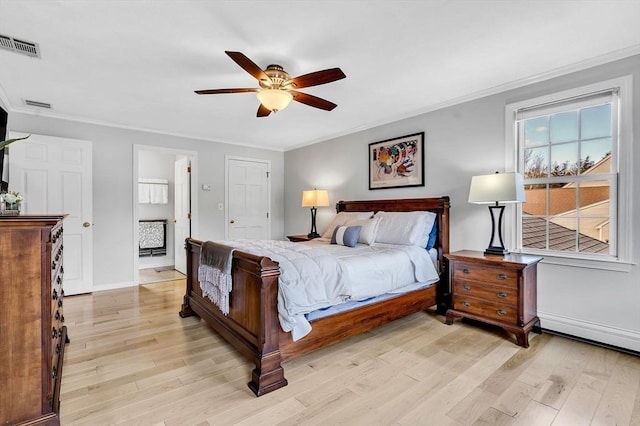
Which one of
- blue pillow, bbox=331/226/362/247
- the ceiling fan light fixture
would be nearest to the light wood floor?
blue pillow, bbox=331/226/362/247

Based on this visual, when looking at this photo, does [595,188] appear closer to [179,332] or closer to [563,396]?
[563,396]

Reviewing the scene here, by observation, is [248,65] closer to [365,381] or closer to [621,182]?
[365,381]

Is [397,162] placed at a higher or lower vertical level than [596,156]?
higher

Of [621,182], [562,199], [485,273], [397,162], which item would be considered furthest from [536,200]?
[397,162]

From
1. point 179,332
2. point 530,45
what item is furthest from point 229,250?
point 530,45

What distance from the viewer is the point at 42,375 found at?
150 centimetres

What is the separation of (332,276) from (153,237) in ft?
17.0

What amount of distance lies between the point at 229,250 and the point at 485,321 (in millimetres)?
2336

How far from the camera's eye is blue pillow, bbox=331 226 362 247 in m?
3.39

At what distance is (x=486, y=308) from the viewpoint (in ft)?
9.20

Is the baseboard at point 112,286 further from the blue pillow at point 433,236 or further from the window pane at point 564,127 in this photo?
the window pane at point 564,127

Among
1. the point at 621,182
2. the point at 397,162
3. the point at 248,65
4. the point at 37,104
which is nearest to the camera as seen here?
the point at 248,65

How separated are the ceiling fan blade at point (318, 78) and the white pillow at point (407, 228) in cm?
178

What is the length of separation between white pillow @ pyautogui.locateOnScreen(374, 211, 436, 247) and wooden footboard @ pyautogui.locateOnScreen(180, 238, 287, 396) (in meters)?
1.73
